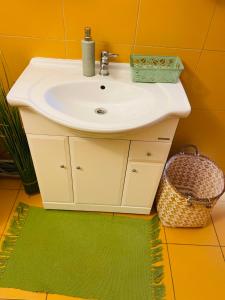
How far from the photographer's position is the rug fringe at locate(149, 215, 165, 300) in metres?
1.18

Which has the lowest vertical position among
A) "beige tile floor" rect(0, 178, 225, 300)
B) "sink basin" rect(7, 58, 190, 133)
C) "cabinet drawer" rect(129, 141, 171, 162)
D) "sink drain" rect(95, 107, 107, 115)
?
"beige tile floor" rect(0, 178, 225, 300)

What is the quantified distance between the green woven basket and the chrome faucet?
→ 0.37 ft

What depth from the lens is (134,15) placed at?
3.45ft

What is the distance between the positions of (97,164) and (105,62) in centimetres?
50

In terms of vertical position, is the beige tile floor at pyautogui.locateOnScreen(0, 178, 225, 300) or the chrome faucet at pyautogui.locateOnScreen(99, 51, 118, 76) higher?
the chrome faucet at pyautogui.locateOnScreen(99, 51, 118, 76)

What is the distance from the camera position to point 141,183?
1259 millimetres

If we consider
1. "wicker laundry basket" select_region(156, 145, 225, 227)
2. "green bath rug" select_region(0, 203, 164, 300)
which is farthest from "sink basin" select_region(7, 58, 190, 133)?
"green bath rug" select_region(0, 203, 164, 300)

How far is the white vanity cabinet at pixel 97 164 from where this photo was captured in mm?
1033

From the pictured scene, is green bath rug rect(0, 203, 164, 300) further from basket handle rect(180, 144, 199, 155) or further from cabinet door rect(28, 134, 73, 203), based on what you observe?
basket handle rect(180, 144, 199, 155)

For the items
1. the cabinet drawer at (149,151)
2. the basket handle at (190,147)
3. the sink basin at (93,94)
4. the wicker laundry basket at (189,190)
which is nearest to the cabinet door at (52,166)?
the sink basin at (93,94)

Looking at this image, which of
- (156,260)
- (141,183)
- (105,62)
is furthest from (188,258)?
(105,62)

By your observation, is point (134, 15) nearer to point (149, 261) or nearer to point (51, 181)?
point (51, 181)

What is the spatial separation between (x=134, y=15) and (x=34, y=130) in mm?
697

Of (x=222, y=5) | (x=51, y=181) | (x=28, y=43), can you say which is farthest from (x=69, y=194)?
(x=222, y=5)
